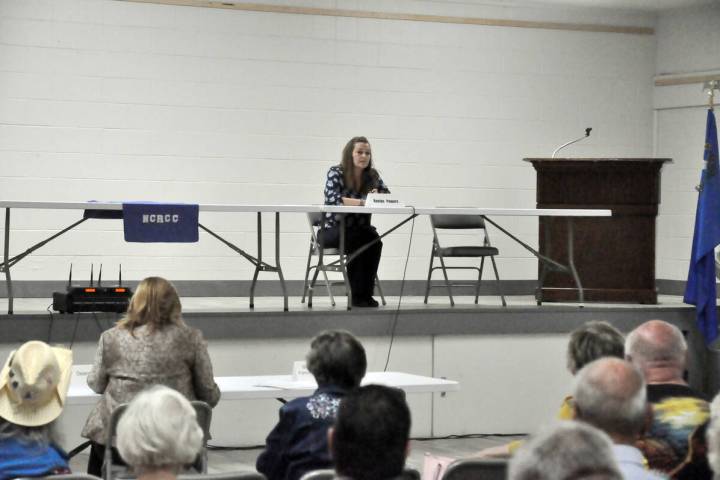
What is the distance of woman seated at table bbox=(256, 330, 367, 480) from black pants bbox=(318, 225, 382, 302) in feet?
10.8

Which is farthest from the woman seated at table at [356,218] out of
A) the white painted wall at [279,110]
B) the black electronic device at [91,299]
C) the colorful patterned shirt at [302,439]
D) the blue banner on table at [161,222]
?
the colorful patterned shirt at [302,439]

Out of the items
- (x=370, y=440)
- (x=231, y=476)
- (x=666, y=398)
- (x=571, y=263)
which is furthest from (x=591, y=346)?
(x=571, y=263)

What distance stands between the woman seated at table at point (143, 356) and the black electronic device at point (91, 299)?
153cm

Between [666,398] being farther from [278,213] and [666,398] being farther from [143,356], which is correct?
[278,213]

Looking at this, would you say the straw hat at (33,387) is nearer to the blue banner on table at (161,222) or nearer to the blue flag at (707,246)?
the blue banner on table at (161,222)

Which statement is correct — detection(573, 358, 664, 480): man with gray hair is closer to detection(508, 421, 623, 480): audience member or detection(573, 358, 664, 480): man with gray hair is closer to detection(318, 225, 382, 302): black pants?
detection(508, 421, 623, 480): audience member

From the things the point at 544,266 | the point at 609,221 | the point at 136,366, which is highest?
Answer: the point at 609,221

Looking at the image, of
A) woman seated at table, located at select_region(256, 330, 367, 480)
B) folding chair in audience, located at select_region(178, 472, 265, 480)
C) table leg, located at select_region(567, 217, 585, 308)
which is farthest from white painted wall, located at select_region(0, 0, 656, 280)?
folding chair in audience, located at select_region(178, 472, 265, 480)

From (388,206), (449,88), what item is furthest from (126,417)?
(449,88)

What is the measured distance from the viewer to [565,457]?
156cm

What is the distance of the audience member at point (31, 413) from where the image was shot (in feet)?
9.80

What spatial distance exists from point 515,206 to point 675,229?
149 cm

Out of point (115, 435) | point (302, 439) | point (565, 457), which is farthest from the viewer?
point (115, 435)

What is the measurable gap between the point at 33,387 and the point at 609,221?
17.3 ft
